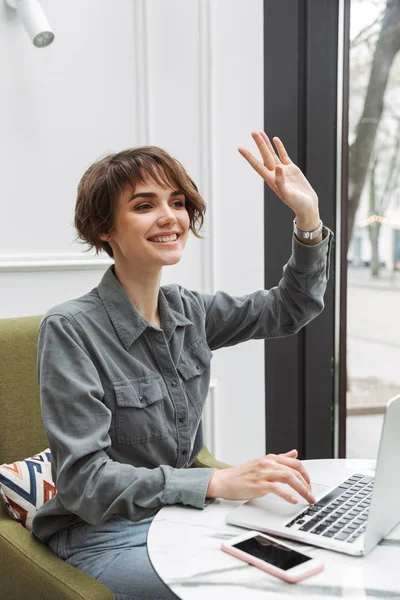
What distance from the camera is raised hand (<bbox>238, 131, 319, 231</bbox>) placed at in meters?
1.45

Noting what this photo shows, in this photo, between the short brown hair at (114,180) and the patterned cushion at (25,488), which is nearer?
the short brown hair at (114,180)

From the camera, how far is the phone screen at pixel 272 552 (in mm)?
951

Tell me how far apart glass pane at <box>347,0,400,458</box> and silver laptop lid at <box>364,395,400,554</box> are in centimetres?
149

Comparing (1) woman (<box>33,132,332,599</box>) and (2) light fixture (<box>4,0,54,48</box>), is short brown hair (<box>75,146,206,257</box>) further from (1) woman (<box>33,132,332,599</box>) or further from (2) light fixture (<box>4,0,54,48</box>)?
(2) light fixture (<box>4,0,54,48</box>)

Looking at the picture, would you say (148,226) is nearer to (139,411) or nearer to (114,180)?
Result: (114,180)

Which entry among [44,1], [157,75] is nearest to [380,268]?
[157,75]

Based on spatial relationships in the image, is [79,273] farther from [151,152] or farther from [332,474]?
[332,474]

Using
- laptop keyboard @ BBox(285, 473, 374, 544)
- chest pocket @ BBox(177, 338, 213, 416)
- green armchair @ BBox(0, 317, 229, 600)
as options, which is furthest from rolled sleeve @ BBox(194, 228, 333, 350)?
laptop keyboard @ BBox(285, 473, 374, 544)

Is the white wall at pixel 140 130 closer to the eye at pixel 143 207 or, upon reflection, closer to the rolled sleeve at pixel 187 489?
the eye at pixel 143 207

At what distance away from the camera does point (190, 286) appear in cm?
236

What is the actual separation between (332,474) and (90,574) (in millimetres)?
476

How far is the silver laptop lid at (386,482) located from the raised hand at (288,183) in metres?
0.63

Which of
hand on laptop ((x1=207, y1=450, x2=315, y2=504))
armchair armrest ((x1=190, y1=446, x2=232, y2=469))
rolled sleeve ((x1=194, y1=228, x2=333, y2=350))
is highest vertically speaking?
rolled sleeve ((x1=194, y1=228, x2=333, y2=350))

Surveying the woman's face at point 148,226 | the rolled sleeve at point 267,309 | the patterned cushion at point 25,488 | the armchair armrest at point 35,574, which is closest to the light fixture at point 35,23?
the woman's face at point 148,226
